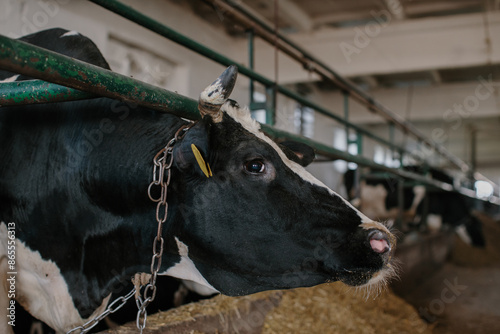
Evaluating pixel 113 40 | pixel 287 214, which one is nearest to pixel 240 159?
pixel 287 214

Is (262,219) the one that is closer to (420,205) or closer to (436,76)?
(420,205)

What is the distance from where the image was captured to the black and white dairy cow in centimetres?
147

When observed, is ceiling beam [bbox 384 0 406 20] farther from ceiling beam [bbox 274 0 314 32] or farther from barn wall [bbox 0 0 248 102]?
barn wall [bbox 0 0 248 102]

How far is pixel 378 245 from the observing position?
1.42 metres

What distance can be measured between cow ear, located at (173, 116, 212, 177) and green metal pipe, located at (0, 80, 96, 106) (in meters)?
0.36

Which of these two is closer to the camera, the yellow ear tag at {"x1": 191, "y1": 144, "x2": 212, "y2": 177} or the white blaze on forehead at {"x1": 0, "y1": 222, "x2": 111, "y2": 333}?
the yellow ear tag at {"x1": 191, "y1": 144, "x2": 212, "y2": 177}

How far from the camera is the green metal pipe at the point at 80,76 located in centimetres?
107

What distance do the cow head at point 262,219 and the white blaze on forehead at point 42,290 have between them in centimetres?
59

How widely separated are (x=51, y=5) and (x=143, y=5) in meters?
1.89

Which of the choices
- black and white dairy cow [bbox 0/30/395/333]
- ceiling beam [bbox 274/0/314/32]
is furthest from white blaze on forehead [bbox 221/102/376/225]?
ceiling beam [bbox 274/0/314/32]

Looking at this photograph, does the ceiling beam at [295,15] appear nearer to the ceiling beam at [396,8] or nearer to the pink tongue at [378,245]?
the ceiling beam at [396,8]

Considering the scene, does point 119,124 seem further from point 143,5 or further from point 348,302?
point 143,5

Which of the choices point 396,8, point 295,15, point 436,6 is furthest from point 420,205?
point 295,15

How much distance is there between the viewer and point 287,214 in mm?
1493
